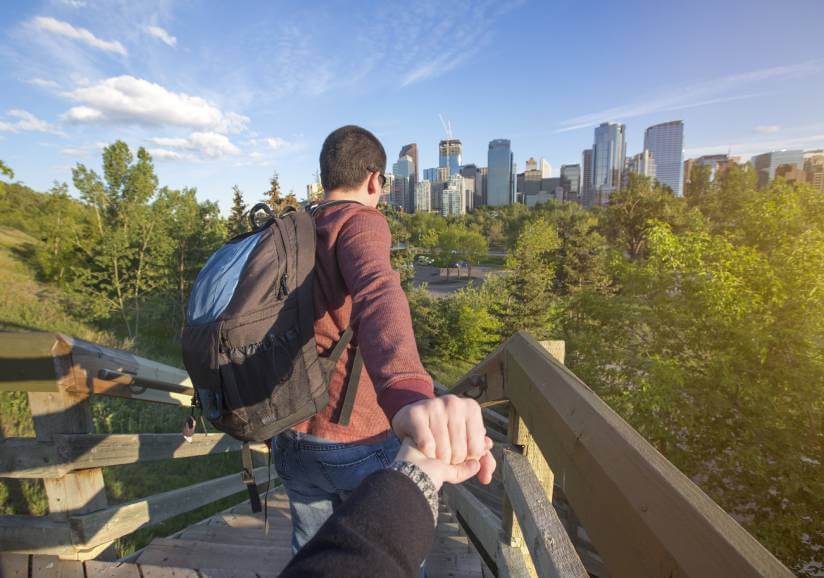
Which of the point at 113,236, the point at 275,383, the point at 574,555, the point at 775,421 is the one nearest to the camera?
the point at 574,555

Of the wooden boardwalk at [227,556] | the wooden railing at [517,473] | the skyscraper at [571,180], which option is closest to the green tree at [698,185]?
the wooden boardwalk at [227,556]

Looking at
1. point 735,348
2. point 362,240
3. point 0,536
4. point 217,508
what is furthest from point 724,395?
point 0,536

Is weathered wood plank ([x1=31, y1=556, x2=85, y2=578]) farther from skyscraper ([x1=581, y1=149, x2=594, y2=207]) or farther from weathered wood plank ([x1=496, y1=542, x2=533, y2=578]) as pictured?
skyscraper ([x1=581, y1=149, x2=594, y2=207])

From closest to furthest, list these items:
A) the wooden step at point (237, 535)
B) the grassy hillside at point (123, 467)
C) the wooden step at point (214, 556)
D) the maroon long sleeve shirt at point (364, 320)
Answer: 1. the maroon long sleeve shirt at point (364, 320)
2. the wooden step at point (214, 556)
3. the wooden step at point (237, 535)
4. the grassy hillside at point (123, 467)

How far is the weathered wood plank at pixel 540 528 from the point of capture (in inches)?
40.6

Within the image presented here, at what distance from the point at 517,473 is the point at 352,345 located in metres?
0.71

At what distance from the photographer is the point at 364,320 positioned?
1.10 metres

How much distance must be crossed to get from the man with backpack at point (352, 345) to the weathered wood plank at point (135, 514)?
0.90m

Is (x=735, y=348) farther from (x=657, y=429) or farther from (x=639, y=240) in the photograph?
(x=639, y=240)

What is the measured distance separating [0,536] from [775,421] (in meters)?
9.62

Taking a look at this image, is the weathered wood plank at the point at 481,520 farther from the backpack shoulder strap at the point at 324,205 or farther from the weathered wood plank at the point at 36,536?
the weathered wood plank at the point at 36,536

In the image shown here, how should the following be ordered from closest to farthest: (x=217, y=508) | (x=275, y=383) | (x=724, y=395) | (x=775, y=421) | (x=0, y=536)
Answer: (x=275, y=383) → (x=0, y=536) → (x=217, y=508) → (x=775, y=421) → (x=724, y=395)

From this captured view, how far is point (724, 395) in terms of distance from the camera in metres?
8.28

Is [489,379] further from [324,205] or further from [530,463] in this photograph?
[324,205]
